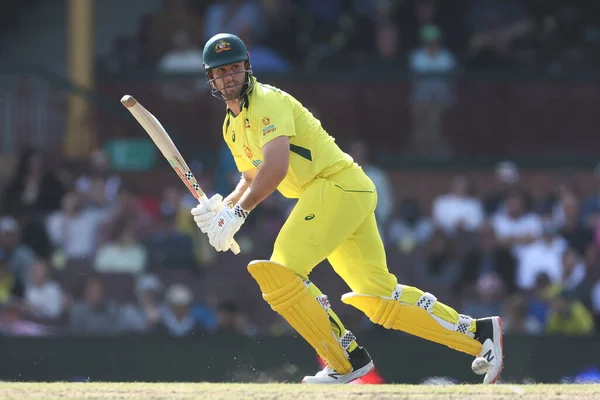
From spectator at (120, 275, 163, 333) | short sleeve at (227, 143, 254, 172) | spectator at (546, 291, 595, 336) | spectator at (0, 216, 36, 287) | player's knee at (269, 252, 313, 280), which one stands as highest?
short sleeve at (227, 143, 254, 172)

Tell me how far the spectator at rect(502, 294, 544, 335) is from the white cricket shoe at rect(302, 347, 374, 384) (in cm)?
359

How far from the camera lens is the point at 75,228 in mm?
11875

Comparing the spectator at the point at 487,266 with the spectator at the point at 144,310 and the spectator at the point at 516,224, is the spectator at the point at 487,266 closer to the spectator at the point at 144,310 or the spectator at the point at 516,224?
the spectator at the point at 516,224

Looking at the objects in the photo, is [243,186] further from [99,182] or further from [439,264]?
[99,182]

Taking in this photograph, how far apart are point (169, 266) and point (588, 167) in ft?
13.9

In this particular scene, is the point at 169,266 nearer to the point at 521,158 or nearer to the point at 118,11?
the point at 521,158

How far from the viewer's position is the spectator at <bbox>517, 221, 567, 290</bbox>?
1102cm

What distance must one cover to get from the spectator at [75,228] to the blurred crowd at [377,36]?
2.02 meters

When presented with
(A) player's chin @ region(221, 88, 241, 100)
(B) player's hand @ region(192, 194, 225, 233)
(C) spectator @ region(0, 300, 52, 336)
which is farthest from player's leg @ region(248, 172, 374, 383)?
(C) spectator @ region(0, 300, 52, 336)

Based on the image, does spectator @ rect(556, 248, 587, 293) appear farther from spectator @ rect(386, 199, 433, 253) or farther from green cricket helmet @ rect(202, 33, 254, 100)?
green cricket helmet @ rect(202, 33, 254, 100)

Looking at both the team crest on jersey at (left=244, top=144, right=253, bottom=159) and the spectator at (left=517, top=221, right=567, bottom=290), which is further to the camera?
the spectator at (left=517, top=221, right=567, bottom=290)

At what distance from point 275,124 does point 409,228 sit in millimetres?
5340

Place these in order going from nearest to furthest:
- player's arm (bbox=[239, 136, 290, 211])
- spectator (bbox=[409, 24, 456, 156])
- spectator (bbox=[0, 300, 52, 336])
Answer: player's arm (bbox=[239, 136, 290, 211]) → spectator (bbox=[0, 300, 52, 336]) → spectator (bbox=[409, 24, 456, 156])

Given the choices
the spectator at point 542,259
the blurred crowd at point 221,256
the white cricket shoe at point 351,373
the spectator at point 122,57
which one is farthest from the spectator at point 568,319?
the spectator at point 122,57
